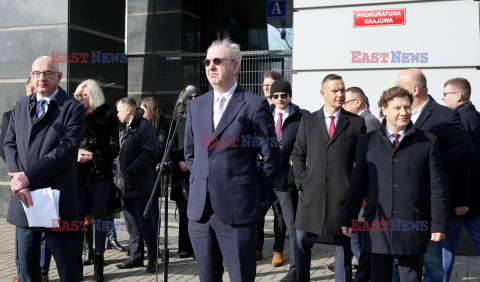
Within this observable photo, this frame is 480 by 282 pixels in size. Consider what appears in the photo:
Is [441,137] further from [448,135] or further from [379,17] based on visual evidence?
[379,17]

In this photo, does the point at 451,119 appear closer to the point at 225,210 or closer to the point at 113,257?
the point at 225,210

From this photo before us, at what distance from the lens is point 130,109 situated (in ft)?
22.1

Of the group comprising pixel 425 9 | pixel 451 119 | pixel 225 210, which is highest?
pixel 425 9

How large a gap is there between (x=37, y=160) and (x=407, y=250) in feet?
9.68

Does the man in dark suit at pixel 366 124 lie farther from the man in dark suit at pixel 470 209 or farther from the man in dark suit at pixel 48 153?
the man in dark suit at pixel 48 153

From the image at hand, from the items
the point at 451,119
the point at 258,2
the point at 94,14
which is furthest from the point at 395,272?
the point at 258,2

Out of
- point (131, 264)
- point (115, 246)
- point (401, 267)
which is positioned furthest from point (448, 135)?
point (115, 246)

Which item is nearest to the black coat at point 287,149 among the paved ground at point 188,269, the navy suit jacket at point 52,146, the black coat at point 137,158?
the paved ground at point 188,269

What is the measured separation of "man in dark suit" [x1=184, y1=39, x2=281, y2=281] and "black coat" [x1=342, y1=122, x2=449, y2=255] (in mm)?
863

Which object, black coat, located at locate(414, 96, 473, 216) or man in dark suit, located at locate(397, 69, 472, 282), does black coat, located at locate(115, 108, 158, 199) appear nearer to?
man in dark suit, located at locate(397, 69, 472, 282)

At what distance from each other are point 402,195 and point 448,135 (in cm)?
98

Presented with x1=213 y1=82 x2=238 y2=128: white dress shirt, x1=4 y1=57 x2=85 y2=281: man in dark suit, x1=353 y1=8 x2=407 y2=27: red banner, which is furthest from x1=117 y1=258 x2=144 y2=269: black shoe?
x1=353 y1=8 x2=407 y2=27: red banner

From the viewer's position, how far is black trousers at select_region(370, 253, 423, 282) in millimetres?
4059

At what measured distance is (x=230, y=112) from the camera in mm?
3875
